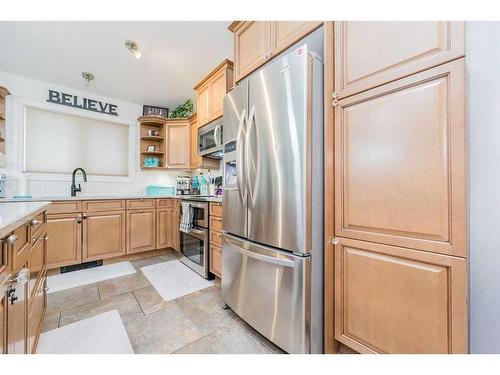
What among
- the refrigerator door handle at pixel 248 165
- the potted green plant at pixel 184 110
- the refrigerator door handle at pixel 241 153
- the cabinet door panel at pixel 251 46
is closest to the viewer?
the refrigerator door handle at pixel 248 165

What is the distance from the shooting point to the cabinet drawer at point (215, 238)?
208 centimetres

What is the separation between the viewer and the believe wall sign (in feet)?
9.68

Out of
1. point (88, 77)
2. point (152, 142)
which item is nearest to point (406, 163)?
point (88, 77)

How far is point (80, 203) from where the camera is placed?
8.32 feet

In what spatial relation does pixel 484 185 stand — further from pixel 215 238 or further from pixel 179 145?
pixel 179 145

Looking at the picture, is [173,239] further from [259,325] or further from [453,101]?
[453,101]

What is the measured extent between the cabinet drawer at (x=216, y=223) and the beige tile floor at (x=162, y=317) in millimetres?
594

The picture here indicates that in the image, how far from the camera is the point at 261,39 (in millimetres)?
1678

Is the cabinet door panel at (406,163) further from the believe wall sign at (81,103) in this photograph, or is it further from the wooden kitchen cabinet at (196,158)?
the believe wall sign at (81,103)

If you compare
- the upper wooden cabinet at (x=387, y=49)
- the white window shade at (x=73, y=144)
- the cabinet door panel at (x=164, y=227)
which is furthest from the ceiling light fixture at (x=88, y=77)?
the upper wooden cabinet at (x=387, y=49)

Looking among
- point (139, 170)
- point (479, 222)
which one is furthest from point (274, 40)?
point (139, 170)

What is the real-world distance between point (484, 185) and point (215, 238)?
1.91 m

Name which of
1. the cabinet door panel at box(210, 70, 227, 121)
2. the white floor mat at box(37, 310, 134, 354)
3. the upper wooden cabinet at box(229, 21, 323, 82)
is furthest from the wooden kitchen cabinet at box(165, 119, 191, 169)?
the white floor mat at box(37, 310, 134, 354)
